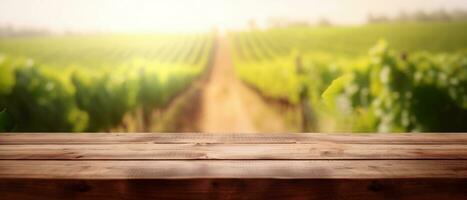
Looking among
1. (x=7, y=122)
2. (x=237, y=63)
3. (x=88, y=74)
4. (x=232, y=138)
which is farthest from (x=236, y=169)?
(x=88, y=74)

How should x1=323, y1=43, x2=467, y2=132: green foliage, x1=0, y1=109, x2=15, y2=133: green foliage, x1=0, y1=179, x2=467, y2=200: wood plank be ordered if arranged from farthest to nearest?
x1=323, y1=43, x2=467, y2=132: green foliage < x1=0, y1=109, x2=15, y2=133: green foliage < x1=0, y1=179, x2=467, y2=200: wood plank

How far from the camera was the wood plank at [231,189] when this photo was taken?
832mm

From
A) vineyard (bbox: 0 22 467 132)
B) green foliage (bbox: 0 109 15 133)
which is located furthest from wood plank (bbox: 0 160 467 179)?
vineyard (bbox: 0 22 467 132)

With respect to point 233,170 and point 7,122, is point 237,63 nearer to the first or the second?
point 7,122

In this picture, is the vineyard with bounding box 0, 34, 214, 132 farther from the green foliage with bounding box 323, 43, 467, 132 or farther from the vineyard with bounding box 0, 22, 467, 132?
the green foliage with bounding box 323, 43, 467, 132

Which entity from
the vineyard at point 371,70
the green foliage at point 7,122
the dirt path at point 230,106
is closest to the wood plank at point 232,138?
the green foliage at point 7,122

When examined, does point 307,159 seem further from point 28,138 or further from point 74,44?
point 74,44

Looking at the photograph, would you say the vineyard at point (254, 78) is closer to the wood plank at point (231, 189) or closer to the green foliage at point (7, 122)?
the green foliage at point (7, 122)

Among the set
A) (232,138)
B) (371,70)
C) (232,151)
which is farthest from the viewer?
(371,70)

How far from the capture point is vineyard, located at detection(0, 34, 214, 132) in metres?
3.16

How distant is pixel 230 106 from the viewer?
3215 millimetres

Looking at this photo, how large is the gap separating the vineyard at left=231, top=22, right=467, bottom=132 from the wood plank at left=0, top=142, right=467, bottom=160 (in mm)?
1778

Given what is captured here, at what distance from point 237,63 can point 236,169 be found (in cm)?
242

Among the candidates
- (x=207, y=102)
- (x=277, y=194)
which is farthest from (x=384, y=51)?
(x=277, y=194)
